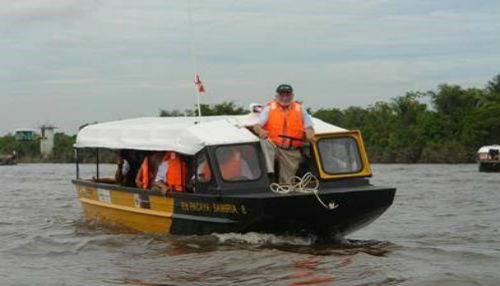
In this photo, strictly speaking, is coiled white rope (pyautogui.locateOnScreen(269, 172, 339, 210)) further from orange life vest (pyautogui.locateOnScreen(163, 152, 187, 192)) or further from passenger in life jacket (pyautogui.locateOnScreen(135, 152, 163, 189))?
passenger in life jacket (pyautogui.locateOnScreen(135, 152, 163, 189))

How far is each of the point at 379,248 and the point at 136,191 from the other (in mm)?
4068

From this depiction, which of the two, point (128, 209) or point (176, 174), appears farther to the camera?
point (128, 209)

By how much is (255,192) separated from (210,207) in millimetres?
700

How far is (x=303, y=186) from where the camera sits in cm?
1366

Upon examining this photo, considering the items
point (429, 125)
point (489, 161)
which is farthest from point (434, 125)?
point (489, 161)

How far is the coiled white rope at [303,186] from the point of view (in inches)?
525

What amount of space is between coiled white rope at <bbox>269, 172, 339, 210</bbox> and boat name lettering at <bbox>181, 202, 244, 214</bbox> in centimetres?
68

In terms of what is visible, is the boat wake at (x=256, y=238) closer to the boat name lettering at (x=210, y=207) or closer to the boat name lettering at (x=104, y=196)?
the boat name lettering at (x=210, y=207)

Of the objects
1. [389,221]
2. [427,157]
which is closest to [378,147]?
[427,157]

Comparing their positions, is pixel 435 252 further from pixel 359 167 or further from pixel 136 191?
pixel 136 191

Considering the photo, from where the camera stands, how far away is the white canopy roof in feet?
45.9

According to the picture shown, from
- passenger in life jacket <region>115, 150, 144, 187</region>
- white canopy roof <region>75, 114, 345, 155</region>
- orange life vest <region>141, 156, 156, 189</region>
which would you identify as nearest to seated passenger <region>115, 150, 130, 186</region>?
passenger in life jacket <region>115, 150, 144, 187</region>

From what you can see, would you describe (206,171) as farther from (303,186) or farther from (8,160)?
(8,160)

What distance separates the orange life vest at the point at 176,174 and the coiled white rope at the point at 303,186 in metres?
1.72
